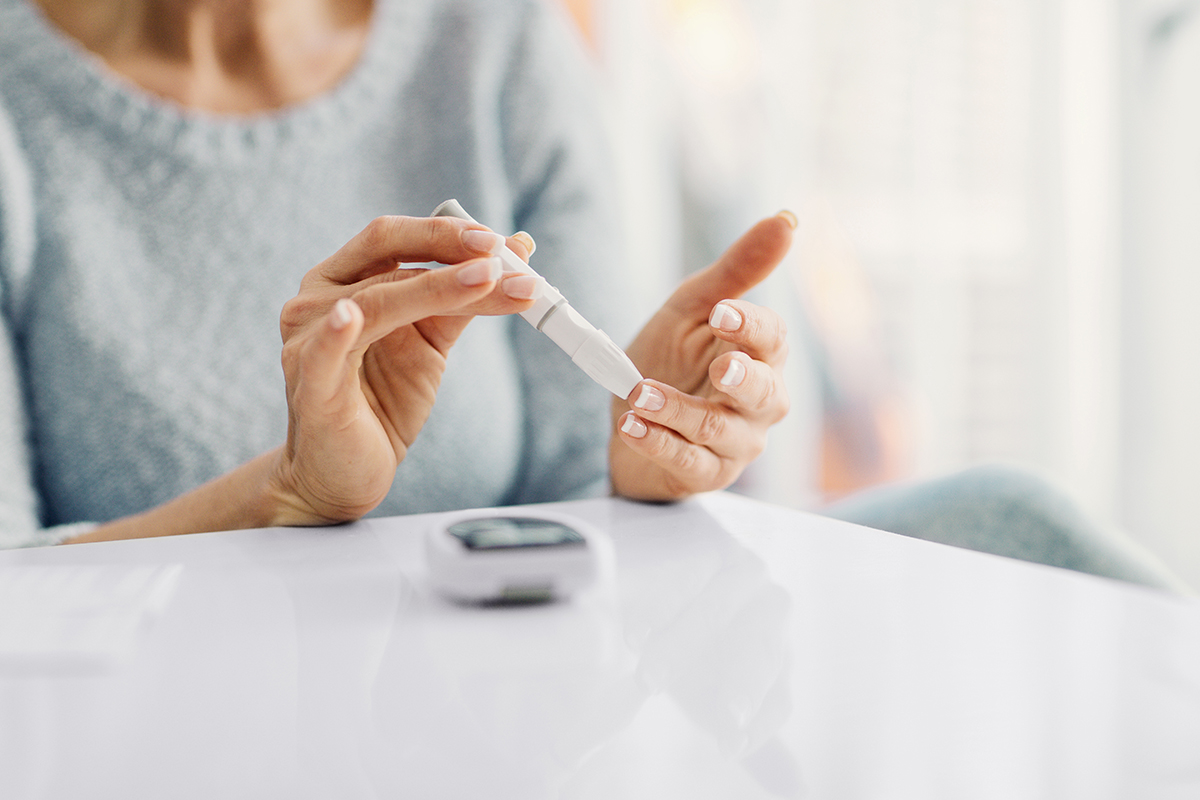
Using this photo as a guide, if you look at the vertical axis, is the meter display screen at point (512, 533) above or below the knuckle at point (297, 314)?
below

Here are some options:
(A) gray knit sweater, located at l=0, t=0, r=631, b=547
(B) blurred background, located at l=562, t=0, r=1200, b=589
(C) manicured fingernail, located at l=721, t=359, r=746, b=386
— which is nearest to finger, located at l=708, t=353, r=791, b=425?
(C) manicured fingernail, located at l=721, t=359, r=746, b=386

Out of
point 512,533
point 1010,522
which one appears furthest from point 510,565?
point 1010,522

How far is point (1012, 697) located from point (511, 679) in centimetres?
13

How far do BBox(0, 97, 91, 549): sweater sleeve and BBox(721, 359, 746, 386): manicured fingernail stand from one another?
0.47 meters

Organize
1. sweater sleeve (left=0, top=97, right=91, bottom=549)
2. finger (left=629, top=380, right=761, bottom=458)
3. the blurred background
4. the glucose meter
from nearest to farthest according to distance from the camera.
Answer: the glucose meter → finger (left=629, top=380, right=761, bottom=458) → sweater sleeve (left=0, top=97, right=91, bottom=549) → the blurred background

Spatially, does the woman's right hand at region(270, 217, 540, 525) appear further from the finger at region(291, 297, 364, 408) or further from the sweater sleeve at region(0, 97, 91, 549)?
the sweater sleeve at region(0, 97, 91, 549)

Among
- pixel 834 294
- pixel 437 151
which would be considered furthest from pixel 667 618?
pixel 834 294

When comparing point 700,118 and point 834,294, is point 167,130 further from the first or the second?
point 834,294

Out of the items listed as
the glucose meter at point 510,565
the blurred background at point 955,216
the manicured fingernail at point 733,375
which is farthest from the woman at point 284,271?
the blurred background at point 955,216

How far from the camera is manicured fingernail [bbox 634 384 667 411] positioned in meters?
0.38

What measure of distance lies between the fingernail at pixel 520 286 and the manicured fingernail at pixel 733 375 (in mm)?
106

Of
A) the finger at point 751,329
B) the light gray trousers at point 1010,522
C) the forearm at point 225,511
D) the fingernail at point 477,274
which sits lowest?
the light gray trousers at point 1010,522

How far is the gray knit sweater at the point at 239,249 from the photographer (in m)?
0.58

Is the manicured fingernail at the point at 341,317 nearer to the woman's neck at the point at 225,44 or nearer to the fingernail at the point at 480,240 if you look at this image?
the fingernail at the point at 480,240
